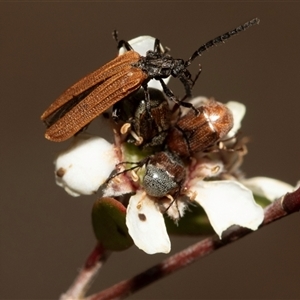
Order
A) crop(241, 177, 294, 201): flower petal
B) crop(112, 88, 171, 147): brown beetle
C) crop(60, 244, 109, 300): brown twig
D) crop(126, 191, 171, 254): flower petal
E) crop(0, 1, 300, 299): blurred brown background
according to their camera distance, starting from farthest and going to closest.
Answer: crop(0, 1, 300, 299): blurred brown background → crop(241, 177, 294, 201): flower petal → crop(60, 244, 109, 300): brown twig → crop(112, 88, 171, 147): brown beetle → crop(126, 191, 171, 254): flower petal

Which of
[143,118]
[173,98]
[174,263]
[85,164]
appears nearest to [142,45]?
[173,98]

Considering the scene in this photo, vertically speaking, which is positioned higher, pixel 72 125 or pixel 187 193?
pixel 72 125

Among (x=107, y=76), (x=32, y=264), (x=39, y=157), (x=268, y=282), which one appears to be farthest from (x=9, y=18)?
(x=107, y=76)

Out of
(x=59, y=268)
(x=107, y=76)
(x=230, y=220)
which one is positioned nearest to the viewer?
(x=230, y=220)

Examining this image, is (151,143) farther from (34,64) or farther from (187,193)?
(34,64)

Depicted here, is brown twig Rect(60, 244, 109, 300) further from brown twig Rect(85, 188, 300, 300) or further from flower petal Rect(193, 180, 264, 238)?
flower petal Rect(193, 180, 264, 238)

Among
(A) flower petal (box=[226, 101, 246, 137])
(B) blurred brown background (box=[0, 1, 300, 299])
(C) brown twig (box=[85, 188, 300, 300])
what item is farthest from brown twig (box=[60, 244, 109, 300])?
(B) blurred brown background (box=[0, 1, 300, 299])

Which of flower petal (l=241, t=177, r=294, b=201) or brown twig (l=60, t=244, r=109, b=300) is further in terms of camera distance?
flower petal (l=241, t=177, r=294, b=201)
